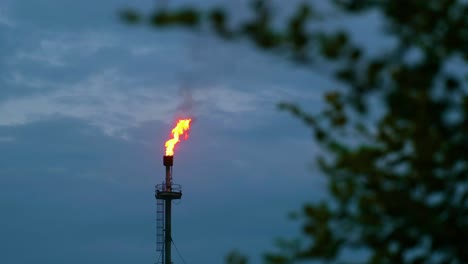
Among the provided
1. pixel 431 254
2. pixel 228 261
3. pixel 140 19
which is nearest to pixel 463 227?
pixel 431 254

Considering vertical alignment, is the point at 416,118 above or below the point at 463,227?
above

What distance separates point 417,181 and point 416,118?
0.77 m

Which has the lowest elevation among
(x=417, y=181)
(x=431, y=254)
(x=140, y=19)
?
(x=431, y=254)

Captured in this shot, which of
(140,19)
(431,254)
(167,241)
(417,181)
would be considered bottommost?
(431,254)

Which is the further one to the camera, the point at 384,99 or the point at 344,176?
the point at 344,176

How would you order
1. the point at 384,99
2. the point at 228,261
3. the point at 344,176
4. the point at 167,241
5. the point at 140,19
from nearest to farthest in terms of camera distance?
the point at 140,19 → the point at 384,99 → the point at 344,176 → the point at 228,261 → the point at 167,241

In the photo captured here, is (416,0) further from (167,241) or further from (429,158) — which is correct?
(167,241)

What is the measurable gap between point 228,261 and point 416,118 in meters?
3.24

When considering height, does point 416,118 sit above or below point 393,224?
above

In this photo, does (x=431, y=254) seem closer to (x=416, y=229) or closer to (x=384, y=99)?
(x=416, y=229)

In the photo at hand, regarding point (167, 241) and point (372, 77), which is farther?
point (167, 241)

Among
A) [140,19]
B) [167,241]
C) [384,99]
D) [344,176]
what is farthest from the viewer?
[167,241]

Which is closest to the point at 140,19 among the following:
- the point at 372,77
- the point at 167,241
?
the point at 372,77

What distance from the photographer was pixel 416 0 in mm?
10148
